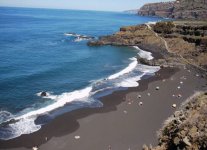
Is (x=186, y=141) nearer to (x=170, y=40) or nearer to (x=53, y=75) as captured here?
(x=53, y=75)

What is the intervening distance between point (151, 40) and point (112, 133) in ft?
242

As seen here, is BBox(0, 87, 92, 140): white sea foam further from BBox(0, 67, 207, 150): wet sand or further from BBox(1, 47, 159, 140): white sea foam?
BBox(0, 67, 207, 150): wet sand

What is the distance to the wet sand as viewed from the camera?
38.9m

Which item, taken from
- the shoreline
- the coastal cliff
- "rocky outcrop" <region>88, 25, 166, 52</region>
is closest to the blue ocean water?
the shoreline

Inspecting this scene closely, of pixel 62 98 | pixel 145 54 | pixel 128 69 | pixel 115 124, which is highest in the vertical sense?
pixel 145 54

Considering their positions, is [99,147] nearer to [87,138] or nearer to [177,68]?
[87,138]

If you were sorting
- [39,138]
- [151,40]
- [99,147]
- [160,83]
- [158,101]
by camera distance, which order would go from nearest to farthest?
[99,147] → [39,138] → [158,101] → [160,83] → [151,40]

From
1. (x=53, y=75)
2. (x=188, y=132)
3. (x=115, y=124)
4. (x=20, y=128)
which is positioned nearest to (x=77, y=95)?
(x=53, y=75)

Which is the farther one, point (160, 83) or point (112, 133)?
point (160, 83)

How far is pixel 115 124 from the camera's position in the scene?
44656 mm

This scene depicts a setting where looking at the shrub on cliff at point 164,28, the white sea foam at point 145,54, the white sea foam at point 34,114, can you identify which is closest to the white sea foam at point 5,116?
the white sea foam at point 34,114

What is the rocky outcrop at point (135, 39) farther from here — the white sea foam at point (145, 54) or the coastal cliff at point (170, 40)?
the white sea foam at point (145, 54)

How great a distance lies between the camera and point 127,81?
67.3m

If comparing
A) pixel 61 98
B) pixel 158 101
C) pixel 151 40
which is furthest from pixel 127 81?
pixel 151 40
